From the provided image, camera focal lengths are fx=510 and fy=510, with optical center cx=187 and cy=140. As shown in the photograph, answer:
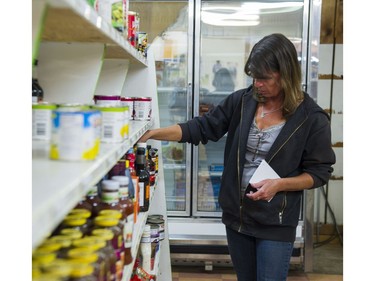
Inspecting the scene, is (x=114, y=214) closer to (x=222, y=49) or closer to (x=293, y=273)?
(x=293, y=273)

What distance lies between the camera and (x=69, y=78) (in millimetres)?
1584

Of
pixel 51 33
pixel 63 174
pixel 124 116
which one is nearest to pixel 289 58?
pixel 124 116

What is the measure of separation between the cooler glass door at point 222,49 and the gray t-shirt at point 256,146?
5.89ft

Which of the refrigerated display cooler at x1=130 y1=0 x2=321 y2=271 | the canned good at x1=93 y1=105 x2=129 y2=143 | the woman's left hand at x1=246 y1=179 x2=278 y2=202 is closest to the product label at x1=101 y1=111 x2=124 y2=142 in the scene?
the canned good at x1=93 y1=105 x2=129 y2=143

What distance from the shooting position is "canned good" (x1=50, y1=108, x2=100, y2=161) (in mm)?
1104

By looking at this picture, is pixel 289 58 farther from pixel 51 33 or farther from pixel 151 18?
pixel 151 18

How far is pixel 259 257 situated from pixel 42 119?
1559mm

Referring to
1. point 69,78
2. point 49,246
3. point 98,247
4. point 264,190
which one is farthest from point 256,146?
point 49,246

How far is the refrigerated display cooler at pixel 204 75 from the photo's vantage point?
13.5 ft

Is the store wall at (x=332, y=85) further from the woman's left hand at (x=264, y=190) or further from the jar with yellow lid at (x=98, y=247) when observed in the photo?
the jar with yellow lid at (x=98, y=247)

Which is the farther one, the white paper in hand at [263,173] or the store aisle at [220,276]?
the store aisle at [220,276]

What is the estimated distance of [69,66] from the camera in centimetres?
158

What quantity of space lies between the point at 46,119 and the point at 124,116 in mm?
348

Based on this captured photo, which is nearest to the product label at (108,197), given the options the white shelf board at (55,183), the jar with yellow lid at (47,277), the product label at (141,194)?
the white shelf board at (55,183)
